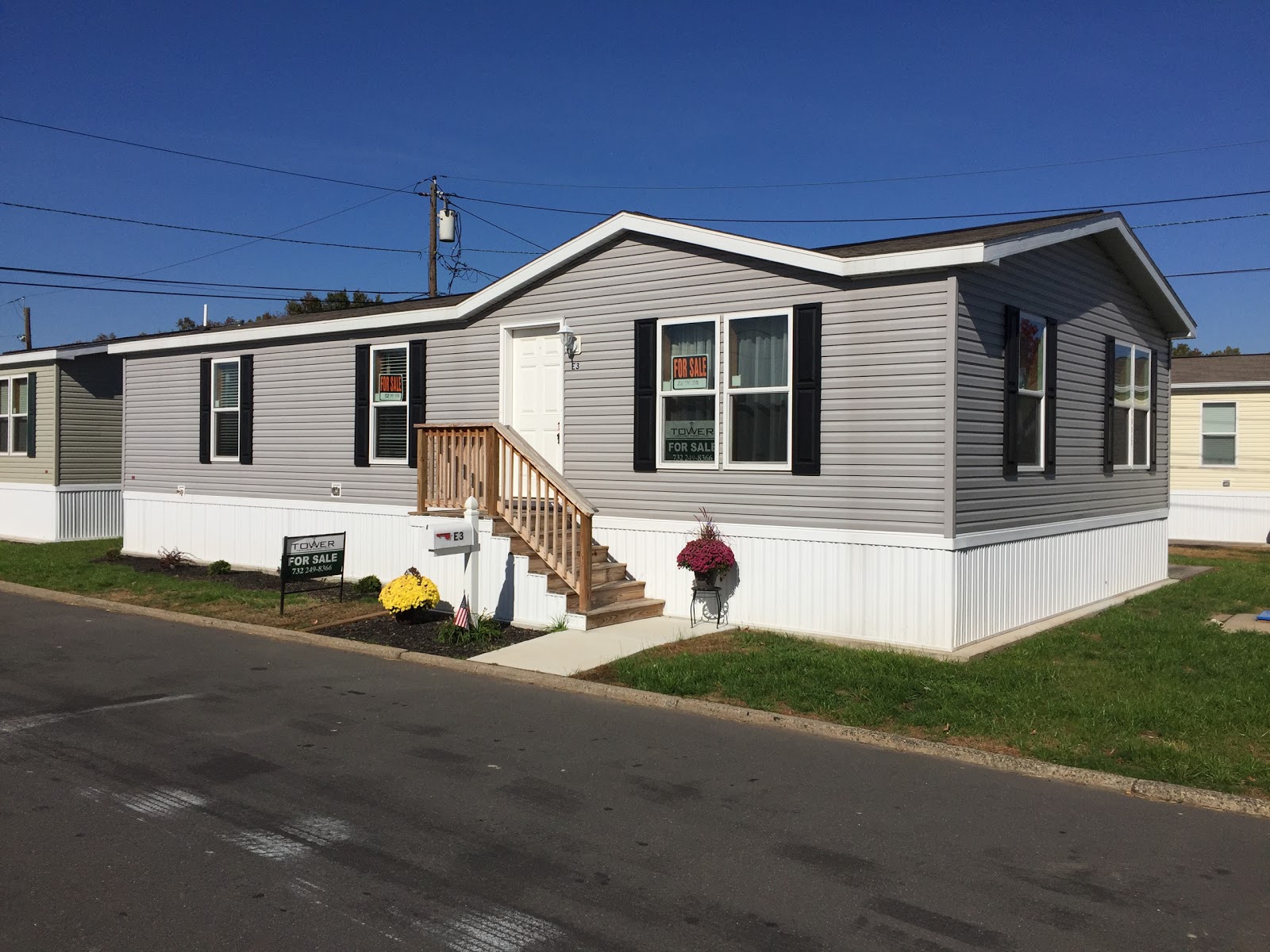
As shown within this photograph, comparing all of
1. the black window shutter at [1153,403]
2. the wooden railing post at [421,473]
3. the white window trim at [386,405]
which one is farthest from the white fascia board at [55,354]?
the black window shutter at [1153,403]

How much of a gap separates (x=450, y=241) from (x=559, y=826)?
974 inches

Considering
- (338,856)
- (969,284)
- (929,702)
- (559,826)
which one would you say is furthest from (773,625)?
(338,856)

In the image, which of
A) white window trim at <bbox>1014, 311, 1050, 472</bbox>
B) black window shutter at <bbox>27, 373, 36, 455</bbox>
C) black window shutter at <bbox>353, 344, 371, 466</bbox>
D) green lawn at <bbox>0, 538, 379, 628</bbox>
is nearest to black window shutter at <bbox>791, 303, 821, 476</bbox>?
white window trim at <bbox>1014, 311, 1050, 472</bbox>

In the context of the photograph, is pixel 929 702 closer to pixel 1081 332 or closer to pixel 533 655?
pixel 533 655

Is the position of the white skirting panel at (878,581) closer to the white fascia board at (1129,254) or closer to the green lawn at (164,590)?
the white fascia board at (1129,254)

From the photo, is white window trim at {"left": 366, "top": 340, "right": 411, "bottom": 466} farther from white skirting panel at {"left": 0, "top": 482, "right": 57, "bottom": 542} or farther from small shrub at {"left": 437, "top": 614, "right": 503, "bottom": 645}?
white skirting panel at {"left": 0, "top": 482, "right": 57, "bottom": 542}

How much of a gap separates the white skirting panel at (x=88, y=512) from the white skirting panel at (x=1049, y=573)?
801 inches

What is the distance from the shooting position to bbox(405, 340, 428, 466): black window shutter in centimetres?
1508

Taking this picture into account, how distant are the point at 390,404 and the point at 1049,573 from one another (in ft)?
30.9

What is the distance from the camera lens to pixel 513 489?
1260 cm

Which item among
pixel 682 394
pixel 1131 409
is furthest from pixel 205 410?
pixel 1131 409

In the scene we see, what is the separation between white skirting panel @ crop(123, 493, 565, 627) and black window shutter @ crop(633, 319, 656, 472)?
6.26 ft

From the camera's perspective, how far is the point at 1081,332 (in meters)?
13.4

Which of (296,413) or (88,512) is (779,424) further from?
(88,512)
